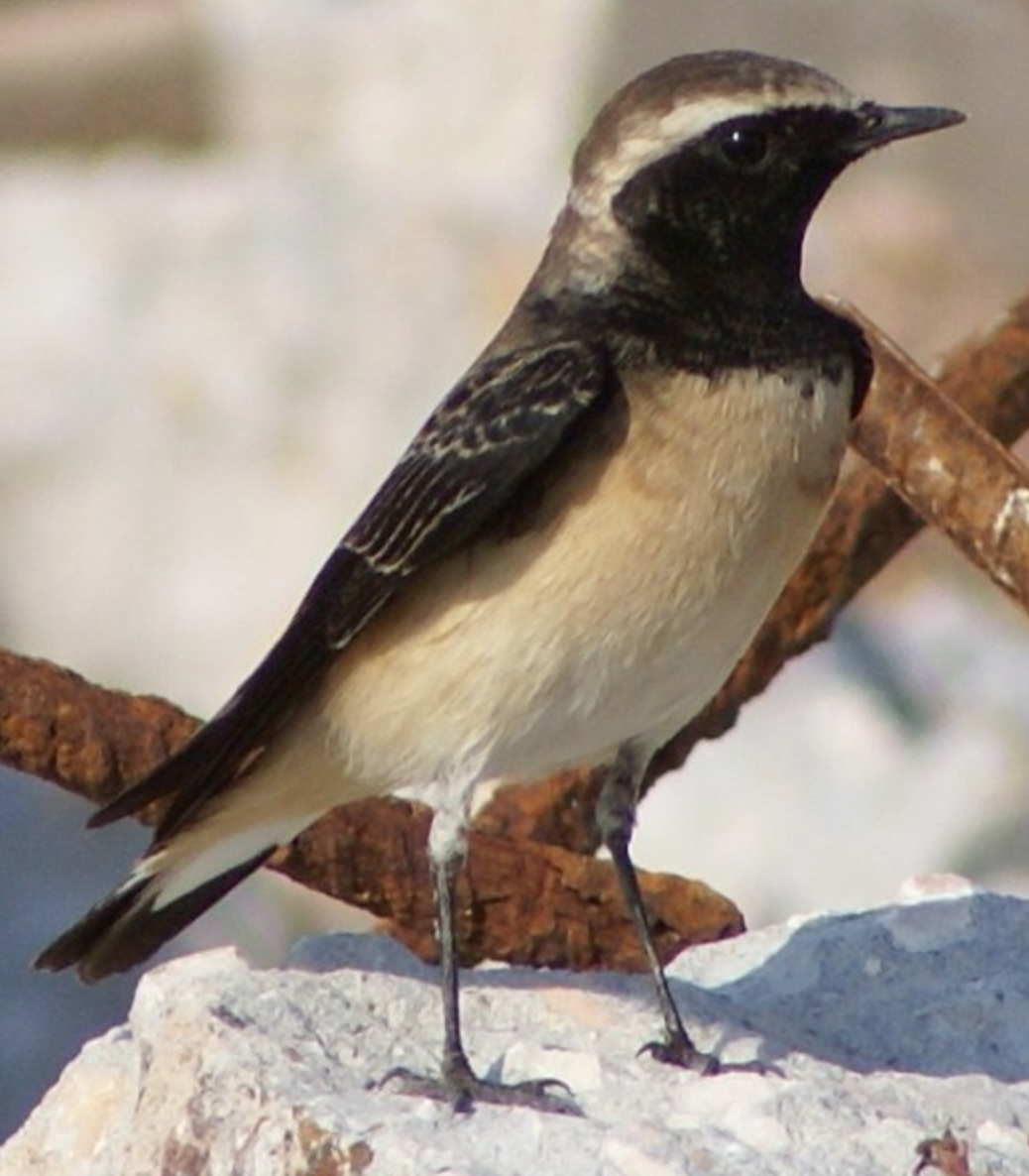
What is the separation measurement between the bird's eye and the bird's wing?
0.38 meters

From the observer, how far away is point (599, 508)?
15.5ft

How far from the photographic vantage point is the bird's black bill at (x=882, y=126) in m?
4.95

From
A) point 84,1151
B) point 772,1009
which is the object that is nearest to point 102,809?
point 84,1151

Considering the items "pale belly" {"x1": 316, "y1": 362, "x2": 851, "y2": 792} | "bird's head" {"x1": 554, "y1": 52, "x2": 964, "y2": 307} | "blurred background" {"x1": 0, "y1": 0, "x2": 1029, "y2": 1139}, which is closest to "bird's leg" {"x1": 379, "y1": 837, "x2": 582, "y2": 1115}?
"pale belly" {"x1": 316, "y1": 362, "x2": 851, "y2": 792}

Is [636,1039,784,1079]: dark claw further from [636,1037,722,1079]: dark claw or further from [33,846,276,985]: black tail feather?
[33,846,276,985]: black tail feather

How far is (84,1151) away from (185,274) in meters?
6.15

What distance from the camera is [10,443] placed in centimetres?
998

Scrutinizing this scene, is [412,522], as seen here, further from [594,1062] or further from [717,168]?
[594,1062]

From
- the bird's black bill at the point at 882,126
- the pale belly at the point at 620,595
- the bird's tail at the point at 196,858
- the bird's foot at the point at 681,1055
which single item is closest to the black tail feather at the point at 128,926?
the bird's tail at the point at 196,858

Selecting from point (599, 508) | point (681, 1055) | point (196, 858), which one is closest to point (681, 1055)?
point (681, 1055)

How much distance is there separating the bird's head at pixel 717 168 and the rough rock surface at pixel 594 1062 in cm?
101

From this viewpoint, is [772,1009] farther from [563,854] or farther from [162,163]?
[162,163]

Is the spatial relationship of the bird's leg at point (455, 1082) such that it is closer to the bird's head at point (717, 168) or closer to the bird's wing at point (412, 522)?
the bird's wing at point (412, 522)

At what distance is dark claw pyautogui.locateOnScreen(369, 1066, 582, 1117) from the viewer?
157 inches
